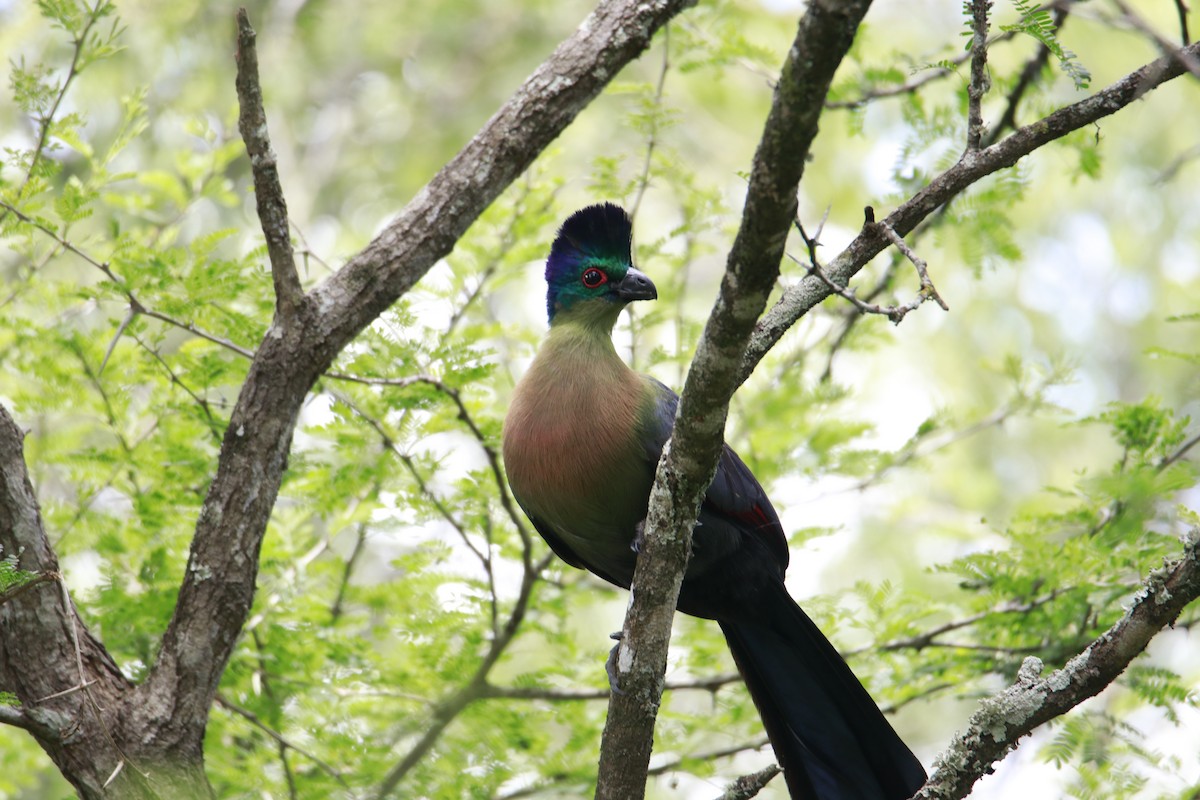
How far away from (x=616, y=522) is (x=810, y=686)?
41.1 inches

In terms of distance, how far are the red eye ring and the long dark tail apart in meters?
1.49

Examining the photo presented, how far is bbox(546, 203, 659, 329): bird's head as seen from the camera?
454cm

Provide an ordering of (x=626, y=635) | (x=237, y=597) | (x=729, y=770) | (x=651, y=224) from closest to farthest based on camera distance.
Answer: (x=626, y=635) → (x=237, y=597) → (x=729, y=770) → (x=651, y=224)

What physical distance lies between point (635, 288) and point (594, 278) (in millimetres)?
202

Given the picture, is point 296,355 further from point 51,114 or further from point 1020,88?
point 1020,88

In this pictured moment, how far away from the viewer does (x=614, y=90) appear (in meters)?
5.11

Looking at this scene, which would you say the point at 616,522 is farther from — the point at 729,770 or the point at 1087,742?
the point at 729,770

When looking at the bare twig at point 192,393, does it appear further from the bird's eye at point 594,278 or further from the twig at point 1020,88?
the twig at point 1020,88

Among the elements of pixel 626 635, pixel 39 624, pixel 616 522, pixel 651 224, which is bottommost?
pixel 626 635

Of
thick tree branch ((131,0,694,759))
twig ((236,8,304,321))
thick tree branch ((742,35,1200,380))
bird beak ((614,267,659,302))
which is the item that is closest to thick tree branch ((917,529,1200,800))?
thick tree branch ((742,35,1200,380))

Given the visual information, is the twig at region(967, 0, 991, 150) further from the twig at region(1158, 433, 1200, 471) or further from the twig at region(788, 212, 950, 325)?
the twig at region(1158, 433, 1200, 471)

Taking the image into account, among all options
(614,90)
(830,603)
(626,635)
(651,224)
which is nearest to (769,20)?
(651,224)

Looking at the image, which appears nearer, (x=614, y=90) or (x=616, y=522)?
(x=616, y=522)

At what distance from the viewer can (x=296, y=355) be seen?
368 cm
